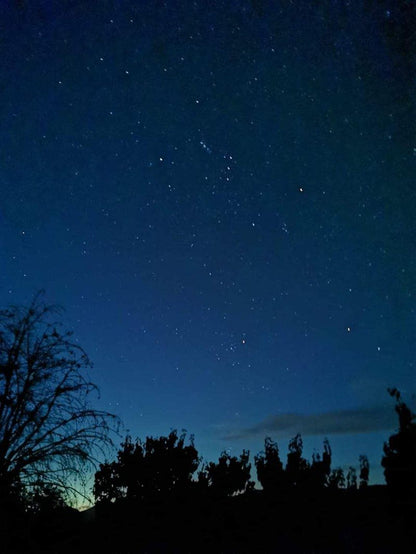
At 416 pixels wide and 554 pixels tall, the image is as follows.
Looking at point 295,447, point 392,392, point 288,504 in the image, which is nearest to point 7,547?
point 392,392

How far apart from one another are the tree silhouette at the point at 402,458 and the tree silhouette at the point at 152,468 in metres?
24.8

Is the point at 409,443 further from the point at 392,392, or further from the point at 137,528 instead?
the point at 137,528

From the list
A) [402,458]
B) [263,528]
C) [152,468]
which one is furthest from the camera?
[152,468]

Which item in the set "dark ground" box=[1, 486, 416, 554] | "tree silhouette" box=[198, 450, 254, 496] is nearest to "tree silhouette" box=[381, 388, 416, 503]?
"dark ground" box=[1, 486, 416, 554]

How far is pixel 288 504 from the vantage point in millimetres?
25875

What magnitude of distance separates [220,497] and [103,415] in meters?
25.6

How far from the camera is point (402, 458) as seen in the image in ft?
69.2

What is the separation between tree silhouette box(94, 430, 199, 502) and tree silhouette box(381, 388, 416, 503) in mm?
24850

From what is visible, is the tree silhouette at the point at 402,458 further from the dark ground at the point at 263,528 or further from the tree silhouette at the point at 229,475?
→ the tree silhouette at the point at 229,475

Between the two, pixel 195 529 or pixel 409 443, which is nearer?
pixel 409 443

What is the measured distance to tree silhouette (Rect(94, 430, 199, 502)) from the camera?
42.9m

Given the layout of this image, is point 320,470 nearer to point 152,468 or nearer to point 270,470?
point 270,470

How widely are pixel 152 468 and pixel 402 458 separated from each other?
98.9ft

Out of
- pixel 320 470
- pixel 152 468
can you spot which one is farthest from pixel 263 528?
pixel 152 468
